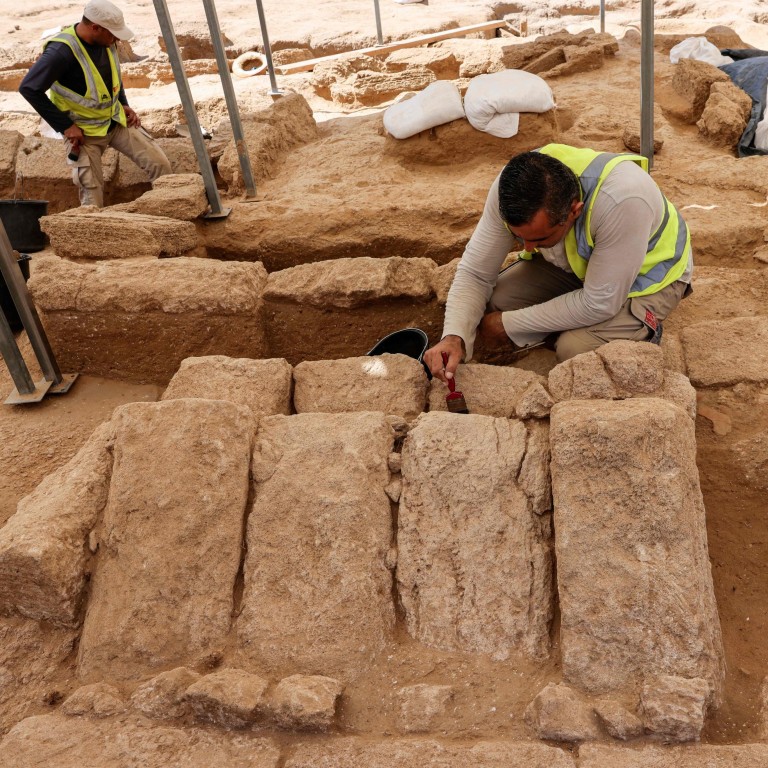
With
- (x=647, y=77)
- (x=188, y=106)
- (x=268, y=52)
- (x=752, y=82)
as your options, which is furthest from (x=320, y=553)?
(x=268, y=52)

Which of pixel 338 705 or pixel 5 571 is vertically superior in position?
pixel 5 571

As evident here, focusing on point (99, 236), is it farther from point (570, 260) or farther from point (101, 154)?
point (570, 260)

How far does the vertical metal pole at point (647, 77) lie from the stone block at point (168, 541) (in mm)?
3730

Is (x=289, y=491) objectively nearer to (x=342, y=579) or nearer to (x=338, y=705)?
(x=342, y=579)

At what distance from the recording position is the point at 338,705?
6.52 feet

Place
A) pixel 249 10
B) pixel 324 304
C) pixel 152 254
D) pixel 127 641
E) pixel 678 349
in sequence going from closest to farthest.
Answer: pixel 127 641, pixel 678 349, pixel 324 304, pixel 152 254, pixel 249 10

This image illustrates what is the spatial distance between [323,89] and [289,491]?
8215 millimetres

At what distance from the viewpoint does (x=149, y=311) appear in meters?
3.84

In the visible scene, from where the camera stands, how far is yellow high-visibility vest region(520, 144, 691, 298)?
9.07 feet

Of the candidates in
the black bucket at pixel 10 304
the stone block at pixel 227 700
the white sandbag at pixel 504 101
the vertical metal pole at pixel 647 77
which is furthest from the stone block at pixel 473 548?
the white sandbag at pixel 504 101

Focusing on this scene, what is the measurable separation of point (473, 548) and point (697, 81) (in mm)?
5984

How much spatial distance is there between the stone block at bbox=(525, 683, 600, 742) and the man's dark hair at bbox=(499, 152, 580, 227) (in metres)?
1.62

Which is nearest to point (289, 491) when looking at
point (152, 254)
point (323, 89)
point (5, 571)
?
point (5, 571)

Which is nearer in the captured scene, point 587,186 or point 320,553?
point 320,553
